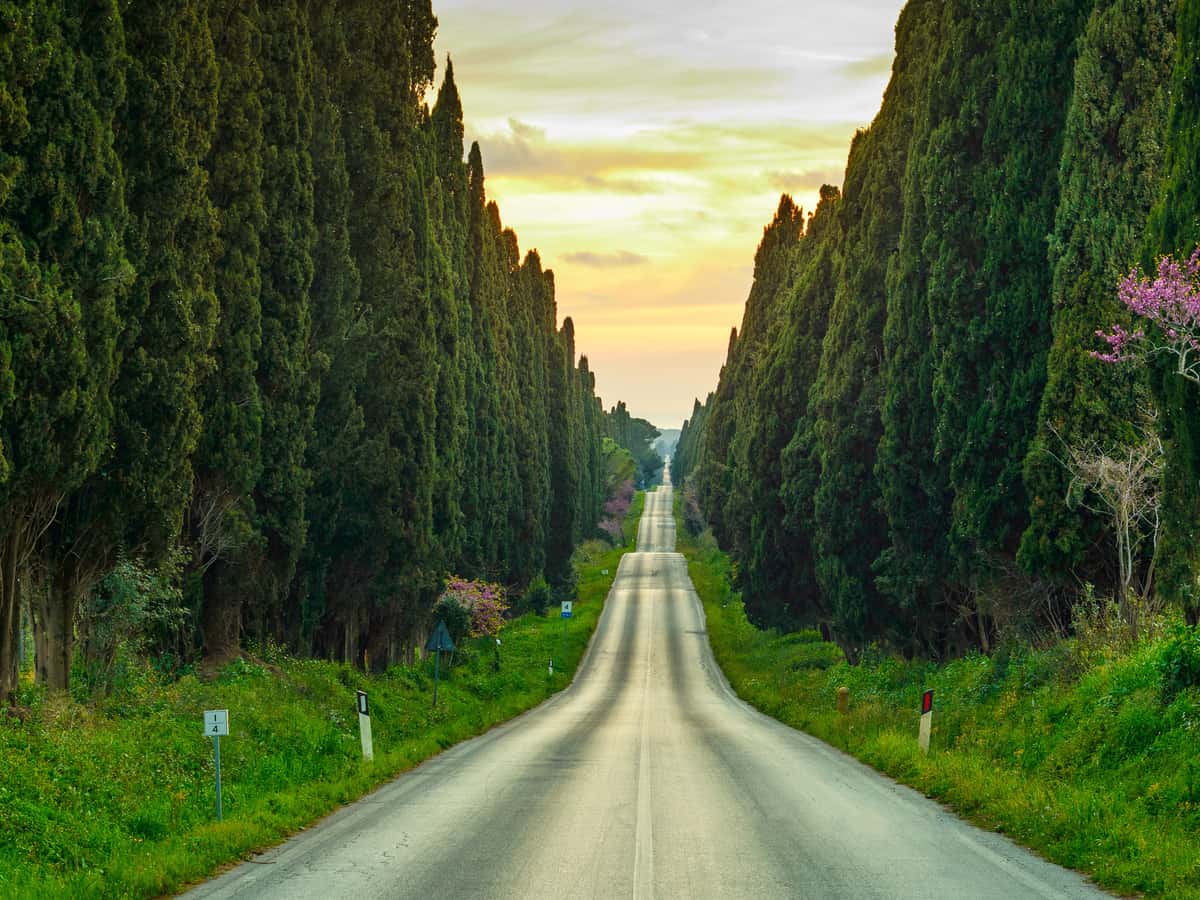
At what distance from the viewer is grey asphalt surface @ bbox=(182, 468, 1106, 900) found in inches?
406

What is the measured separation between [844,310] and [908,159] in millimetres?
5521

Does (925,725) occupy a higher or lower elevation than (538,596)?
higher

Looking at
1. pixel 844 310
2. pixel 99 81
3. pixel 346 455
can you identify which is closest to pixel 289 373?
pixel 346 455

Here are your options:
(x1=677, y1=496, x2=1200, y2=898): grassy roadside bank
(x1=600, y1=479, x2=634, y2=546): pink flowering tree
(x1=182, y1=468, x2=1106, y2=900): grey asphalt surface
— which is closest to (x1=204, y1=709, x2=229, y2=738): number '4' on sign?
(x1=182, y1=468, x2=1106, y2=900): grey asphalt surface

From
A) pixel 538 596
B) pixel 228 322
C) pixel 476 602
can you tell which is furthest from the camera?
pixel 538 596

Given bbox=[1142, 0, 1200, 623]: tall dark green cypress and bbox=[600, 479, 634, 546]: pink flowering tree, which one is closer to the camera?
bbox=[1142, 0, 1200, 623]: tall dark green cypress

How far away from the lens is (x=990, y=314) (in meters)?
25.2

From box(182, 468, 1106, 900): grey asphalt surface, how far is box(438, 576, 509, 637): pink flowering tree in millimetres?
16895

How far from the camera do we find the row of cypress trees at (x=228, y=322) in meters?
14.5

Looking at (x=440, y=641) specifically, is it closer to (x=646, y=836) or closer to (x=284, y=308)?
(x=284, y=308)

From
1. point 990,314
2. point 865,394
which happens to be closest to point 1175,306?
point 990,314

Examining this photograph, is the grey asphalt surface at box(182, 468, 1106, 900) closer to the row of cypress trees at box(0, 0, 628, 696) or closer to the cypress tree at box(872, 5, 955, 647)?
the row of cypress trees at box(0, 0, 628, 696)

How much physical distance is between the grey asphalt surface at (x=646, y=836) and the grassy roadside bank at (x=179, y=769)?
22.3 inches

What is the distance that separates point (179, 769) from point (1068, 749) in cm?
1101
